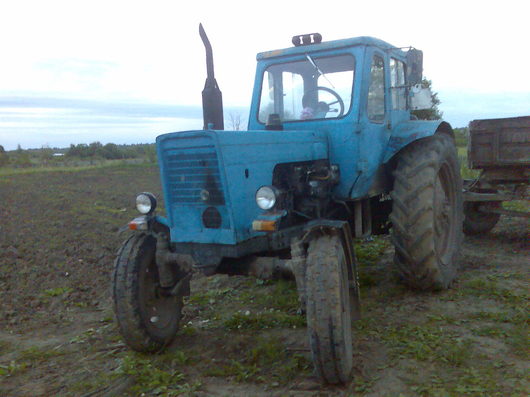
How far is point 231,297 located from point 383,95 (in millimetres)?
2776

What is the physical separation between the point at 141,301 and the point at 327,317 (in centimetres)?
169

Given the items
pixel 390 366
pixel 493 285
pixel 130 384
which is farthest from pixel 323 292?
pixel 493 285

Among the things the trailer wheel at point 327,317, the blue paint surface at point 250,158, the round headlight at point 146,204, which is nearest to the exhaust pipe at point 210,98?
the blue paint surface at point 250,158

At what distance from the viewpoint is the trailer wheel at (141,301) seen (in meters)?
4.27

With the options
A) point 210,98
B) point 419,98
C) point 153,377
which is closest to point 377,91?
point 419,98

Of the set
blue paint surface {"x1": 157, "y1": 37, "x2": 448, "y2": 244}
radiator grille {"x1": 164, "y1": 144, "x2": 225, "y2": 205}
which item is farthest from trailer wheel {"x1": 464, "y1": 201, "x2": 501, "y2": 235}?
radiator grille {"x1": 164, "y1": 144, "x2": 225, "y2": 205}

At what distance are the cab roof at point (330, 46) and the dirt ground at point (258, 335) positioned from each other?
8.48ft

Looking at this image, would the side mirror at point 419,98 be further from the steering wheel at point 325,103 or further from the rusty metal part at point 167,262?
the rusty metal part at point 167,262

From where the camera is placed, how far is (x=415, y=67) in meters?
5.59

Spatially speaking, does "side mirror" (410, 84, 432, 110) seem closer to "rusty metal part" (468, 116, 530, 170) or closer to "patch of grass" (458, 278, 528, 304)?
"rusty metal part" (468, 116, 530, 170)

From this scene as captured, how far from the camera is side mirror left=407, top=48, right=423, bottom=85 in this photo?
216 inches

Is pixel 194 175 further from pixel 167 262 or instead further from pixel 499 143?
pixel 499 143

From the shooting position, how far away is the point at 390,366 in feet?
12.9

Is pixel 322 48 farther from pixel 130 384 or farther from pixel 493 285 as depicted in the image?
pixel 130 384
